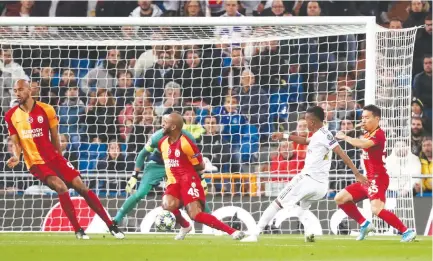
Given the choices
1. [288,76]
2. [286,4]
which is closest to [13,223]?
[288,76]

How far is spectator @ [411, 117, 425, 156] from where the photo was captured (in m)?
17.8

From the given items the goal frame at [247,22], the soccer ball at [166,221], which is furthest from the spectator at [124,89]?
the soccer ball at [166,221]

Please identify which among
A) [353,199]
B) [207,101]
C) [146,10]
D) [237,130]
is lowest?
[353,199]

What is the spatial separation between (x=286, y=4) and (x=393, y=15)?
1.93 metres

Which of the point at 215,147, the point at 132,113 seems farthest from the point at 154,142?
the point at 132,113

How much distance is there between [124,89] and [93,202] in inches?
192

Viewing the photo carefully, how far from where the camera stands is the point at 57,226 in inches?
667

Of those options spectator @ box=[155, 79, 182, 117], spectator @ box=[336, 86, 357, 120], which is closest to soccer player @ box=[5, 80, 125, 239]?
spectator @ box=[155, 79, 182, 117]

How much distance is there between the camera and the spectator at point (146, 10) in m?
19.6

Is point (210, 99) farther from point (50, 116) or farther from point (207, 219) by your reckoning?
point (207, 219)

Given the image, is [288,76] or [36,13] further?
[36,13]

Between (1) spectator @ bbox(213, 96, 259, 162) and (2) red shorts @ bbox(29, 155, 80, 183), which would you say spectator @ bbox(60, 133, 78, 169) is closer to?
(1) spectator @ bbox(213, 96, 259, 162)

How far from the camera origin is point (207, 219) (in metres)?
12.8

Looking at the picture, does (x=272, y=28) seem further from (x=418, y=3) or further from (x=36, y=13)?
(x=36, y=13)
